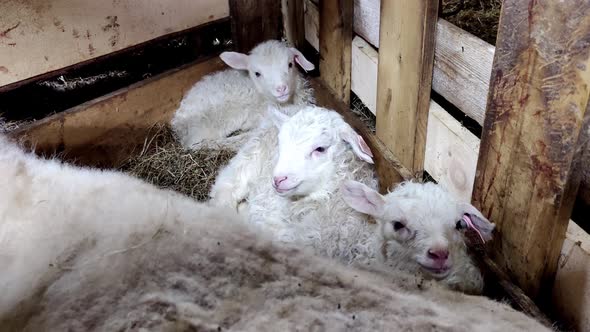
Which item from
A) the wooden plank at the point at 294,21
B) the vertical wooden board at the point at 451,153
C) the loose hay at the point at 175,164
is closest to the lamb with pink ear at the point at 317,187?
the vertical wooden board at the point at 451,153

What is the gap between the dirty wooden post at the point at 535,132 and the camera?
1.98 metres

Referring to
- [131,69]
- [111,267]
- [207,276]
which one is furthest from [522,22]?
[131,69]

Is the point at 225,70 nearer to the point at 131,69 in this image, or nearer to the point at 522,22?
the point at 131,69

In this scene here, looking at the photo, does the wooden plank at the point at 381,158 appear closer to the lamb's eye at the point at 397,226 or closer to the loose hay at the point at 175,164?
the lamb's eye at the point at 397,226

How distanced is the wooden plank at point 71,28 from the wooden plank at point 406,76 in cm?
204

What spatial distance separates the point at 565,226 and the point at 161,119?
3.56 meters

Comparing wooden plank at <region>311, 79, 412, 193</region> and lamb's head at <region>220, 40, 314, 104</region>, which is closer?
wooden plank at <region>311, 79, 412, 193</region>

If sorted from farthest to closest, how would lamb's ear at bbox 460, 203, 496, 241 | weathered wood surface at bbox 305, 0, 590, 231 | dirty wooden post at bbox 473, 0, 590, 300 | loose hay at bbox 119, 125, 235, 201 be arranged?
loose hay at bbox 119, 125, 235, 201 → weathered wood surface at bbox 305, 0, 590, 231 → lamb's ear at bbox 460, 203, 496, 241 → dirty wooden post at bbox 473, 0, 590, 300

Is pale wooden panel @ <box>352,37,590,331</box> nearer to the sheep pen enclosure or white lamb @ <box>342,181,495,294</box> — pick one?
the sheep pen enclosure

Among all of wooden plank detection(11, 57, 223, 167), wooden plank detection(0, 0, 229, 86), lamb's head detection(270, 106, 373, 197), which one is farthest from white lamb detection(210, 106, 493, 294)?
wooden plank detection(0, 0, 229, 86)

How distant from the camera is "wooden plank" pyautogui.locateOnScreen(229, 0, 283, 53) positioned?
5133 mm

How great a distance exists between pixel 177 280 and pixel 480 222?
1.62 metres

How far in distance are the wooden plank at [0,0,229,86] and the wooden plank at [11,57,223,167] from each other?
1.14ft

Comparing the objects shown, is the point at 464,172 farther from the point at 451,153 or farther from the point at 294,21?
the point at 294,21
